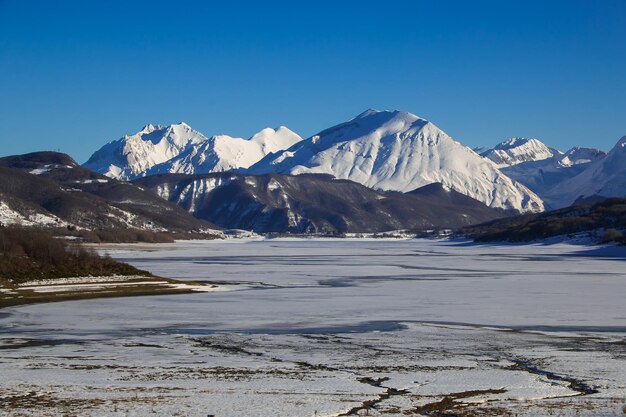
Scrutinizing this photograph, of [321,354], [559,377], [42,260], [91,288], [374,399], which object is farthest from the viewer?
[42,260]

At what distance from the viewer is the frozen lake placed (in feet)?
77.8

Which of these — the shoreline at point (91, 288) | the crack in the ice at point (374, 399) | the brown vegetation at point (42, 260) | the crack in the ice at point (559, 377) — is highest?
the brown vegetation at point (42, 260)

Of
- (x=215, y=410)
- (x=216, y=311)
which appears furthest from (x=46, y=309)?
(x=215, y=410)

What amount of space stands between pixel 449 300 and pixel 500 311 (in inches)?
283

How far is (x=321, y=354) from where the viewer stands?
1305 inches

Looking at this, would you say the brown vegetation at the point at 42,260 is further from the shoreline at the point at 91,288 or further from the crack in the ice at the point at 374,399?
the crack in the ice at the point at 374,399

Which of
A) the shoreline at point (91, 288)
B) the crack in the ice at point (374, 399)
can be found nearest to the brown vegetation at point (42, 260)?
the shoreline at point (91, 288)

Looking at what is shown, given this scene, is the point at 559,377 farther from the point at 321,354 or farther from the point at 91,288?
the point at 91,288

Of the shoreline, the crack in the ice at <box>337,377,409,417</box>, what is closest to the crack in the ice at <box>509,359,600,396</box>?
the crack in the ice at <box>337,377,409,417</box>

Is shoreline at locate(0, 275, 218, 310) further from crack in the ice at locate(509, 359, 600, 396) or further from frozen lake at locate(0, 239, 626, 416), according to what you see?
crack in the ice at locate(509, 359, 600, 396)

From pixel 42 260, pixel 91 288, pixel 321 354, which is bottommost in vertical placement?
pixel 321 354

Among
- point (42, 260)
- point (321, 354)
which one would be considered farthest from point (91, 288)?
point (321, 354)

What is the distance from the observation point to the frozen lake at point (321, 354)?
23.7m

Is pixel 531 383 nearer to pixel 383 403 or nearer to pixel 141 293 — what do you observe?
pixel 383 403
